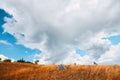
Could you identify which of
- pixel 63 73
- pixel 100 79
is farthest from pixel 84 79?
pixel 63 73

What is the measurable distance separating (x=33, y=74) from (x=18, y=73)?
2037 millimetres

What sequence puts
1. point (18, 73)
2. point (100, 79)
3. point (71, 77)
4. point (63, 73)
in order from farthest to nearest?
point (18, 73)
point (63, 73)
point (71, 77)
point (100, 79)

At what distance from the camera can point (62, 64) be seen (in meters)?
25.7

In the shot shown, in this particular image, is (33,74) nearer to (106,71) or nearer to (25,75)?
(25,75)

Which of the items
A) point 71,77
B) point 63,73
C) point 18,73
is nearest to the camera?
point 71,77

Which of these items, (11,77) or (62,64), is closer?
(11,77)

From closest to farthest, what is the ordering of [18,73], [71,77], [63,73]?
[71,77], [63,73], [18,73]

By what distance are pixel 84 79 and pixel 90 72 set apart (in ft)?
5.84

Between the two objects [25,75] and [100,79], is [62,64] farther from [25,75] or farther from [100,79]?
[100,79]

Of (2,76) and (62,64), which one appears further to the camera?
(62,64)

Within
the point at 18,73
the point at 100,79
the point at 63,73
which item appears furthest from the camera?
the point at 18,73

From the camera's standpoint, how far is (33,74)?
76.9 ft

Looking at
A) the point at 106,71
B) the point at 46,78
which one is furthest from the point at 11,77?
the point at 106,71

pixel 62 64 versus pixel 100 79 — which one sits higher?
pixel 62 64
